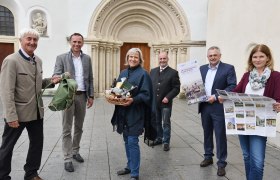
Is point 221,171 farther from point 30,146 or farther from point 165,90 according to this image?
point 30,146

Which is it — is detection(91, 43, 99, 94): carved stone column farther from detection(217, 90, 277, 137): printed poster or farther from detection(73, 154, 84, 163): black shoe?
detection(217, 90, 277, 137): printed poster

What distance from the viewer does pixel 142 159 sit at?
452 centimetres

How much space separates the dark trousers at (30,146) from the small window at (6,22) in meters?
9.94

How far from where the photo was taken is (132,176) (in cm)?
358

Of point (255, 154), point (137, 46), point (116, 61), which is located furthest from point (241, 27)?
point (116, 61)

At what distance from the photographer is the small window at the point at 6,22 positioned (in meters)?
11.8

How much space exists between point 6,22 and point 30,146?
10.1m

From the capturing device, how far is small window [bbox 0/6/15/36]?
464 inches

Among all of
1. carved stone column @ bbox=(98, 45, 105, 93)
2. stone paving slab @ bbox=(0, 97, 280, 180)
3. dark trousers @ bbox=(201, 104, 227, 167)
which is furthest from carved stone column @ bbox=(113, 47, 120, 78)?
dark trousers @ bbox=(201, 104, 227, 167)

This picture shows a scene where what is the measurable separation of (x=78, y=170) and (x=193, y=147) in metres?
2.26

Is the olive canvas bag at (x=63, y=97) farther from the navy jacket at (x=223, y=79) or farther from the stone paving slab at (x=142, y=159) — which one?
the navy jacket at (x=223, y=79)

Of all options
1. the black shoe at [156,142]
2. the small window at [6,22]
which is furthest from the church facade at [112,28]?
the black shoe at [156,142]

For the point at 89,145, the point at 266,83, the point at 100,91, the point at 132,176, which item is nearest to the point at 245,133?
the point at 266,83

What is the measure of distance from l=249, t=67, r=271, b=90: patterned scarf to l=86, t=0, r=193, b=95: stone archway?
30.5 ft
